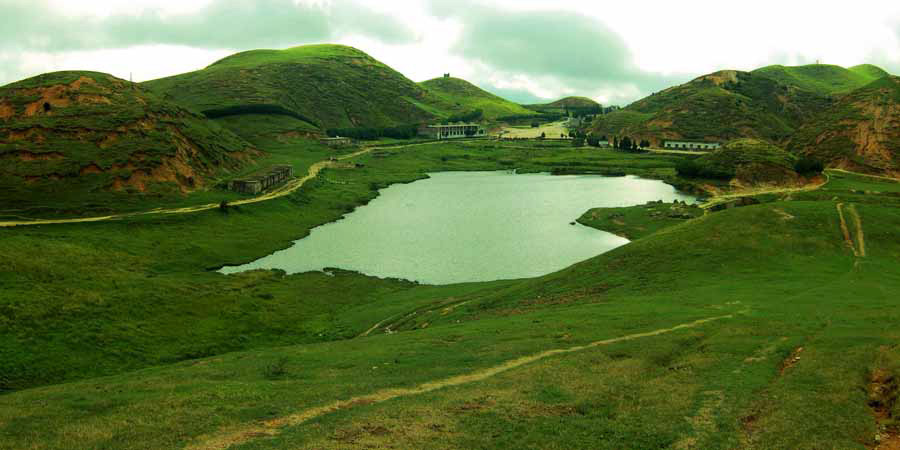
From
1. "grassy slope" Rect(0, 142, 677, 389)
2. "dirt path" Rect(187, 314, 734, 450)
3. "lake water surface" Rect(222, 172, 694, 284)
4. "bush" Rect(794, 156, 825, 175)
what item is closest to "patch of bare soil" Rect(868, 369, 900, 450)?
"dirt path" Rect(187, 314, 734, 450)

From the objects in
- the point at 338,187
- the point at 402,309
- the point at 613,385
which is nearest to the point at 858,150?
the point at 338,187

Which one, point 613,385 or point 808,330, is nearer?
point 613,385

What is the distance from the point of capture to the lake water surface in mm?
86500

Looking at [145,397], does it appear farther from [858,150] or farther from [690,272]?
[858,150]

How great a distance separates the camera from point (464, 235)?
10862 cm

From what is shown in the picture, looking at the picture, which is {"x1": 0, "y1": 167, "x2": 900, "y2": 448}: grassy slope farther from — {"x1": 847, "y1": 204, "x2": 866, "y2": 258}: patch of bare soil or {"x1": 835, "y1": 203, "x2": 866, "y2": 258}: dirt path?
{"x1": 847, "y1": 204, "x2": 866, "y2": 258}: patch of bare soil

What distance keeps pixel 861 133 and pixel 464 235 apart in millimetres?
130321

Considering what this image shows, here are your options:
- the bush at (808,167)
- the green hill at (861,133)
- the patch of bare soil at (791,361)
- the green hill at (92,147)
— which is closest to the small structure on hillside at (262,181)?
the green hill at (92,147)

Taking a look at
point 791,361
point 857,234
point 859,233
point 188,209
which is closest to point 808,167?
point 859,233

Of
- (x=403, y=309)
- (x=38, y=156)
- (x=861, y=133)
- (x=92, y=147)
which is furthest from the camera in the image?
(x=861, y=133)

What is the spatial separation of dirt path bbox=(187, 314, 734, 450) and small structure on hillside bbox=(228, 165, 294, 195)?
352 feet

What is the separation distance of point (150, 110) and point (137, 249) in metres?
72.2

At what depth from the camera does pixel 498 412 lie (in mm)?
25531

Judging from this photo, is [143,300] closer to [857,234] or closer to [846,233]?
[846,233]
